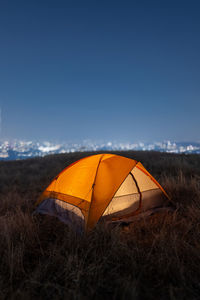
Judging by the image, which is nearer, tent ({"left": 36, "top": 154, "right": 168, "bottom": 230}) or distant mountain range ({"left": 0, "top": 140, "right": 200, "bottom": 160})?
tent ({"left": 36, "top": 154, "right": 168, "bottom": 230})

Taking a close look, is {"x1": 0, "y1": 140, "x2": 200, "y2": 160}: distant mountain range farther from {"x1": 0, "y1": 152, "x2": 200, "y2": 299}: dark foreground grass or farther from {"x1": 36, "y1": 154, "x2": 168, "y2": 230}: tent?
{"x1": 0, "y1": 152, "x2": 200, "y2": 299}: dark foreground grass

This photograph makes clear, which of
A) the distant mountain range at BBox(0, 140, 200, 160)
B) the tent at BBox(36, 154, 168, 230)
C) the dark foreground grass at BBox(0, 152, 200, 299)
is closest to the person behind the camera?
the dark foreground grass at BBox(0, 152, 200, 299)

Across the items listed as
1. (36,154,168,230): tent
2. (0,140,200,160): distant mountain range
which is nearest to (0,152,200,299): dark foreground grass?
(36,154,168,230): tent

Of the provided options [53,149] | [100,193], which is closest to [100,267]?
[100,193]

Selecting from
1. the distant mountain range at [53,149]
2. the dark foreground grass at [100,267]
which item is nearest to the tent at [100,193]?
the dark foreground grass at [100,267]

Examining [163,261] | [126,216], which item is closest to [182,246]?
[163,261]

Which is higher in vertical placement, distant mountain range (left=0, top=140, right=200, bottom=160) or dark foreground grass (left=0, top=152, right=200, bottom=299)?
distant mountain range (left=0, top=140, right=200, bottom=160)

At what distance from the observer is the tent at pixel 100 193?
3.51 metres

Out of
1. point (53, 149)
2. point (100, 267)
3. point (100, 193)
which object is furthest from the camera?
Result: point (53, 149)

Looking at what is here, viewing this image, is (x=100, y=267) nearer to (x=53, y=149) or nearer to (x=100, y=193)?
(x=100, y=193)

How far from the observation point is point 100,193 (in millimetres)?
3637

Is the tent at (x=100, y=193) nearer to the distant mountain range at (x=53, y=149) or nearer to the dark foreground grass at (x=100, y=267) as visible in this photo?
the dark foreground grass at (x=100, y=267)

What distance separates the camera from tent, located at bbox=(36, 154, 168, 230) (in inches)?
138

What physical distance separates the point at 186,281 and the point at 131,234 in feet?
3.98
